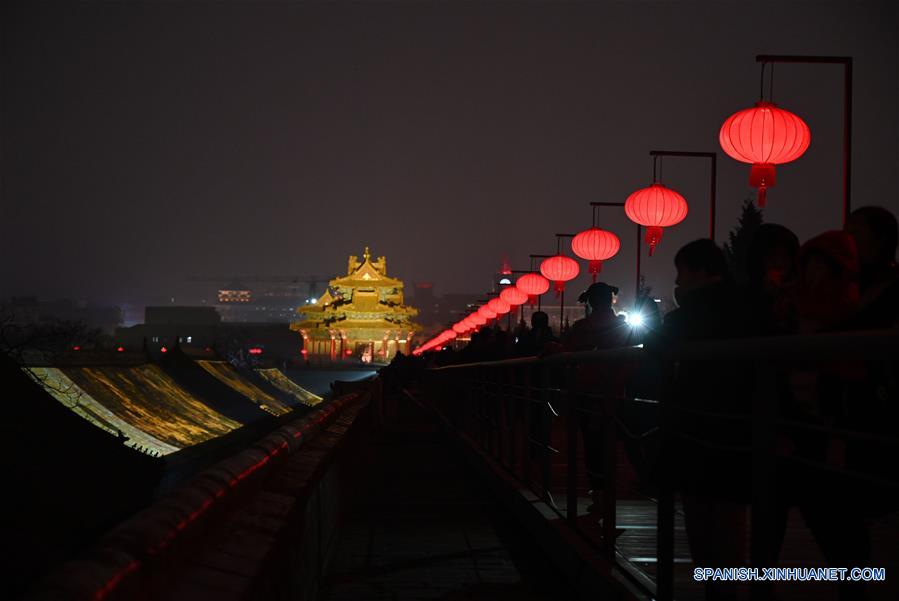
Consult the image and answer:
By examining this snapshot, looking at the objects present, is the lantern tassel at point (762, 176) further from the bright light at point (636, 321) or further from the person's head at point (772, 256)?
the person's head at point (772, 256)

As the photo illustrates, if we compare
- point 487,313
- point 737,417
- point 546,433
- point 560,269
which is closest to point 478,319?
point 487,313

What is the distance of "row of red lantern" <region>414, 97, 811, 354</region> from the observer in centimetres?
1204

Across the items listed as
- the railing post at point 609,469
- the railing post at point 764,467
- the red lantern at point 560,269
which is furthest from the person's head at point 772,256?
the red lantern at point 560,269

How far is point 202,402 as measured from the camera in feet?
94.1

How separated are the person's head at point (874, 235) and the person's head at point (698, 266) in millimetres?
611

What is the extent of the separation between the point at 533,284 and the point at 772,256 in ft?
106

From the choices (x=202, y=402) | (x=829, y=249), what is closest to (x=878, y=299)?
(x=829, y=249)

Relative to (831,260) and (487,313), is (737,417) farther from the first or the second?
(487,313)

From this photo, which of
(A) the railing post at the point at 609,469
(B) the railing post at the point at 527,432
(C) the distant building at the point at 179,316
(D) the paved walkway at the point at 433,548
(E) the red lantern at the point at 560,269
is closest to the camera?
(A) the railing post at the point at 609,469

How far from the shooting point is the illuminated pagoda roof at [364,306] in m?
116

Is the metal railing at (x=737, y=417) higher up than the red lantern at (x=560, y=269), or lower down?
lower down

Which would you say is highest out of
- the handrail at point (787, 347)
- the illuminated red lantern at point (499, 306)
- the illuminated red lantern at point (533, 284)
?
the illuminated red lantern at point (533, 284)

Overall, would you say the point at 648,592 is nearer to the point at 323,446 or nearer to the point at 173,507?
the point at 323,446

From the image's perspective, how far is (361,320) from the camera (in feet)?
383
